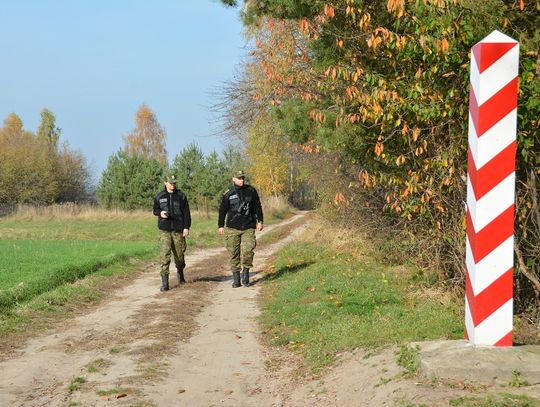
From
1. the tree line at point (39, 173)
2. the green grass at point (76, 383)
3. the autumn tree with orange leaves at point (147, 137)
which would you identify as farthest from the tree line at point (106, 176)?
the green grass at point (76, 383)

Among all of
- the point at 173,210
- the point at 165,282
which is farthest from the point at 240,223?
the point at 165,282

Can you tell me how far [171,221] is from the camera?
13438 mm

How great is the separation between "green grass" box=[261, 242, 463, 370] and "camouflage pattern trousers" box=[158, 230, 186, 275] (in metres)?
1.94

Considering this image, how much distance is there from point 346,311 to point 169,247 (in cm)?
503

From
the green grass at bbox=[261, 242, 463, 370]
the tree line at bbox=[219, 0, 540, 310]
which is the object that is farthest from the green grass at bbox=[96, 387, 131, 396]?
the tree line at bbox=[219, 0, 540, 310]

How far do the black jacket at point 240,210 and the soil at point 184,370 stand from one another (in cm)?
297

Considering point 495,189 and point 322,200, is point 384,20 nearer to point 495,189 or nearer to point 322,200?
point 495,189

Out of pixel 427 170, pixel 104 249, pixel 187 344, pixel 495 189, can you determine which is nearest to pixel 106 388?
pixel 187 344

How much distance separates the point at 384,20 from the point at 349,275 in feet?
18.3

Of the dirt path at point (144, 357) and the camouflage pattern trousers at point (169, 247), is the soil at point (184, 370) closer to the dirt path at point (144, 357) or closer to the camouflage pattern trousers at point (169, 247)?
the dirt path at point (144, 357)

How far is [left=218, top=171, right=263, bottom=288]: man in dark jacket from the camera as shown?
13.6 metres

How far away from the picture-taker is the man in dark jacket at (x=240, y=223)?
44.5 feet

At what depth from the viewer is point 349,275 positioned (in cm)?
1341

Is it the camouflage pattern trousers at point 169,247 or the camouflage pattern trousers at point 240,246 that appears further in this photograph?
the camouflage pattern trousers at point 240,246
